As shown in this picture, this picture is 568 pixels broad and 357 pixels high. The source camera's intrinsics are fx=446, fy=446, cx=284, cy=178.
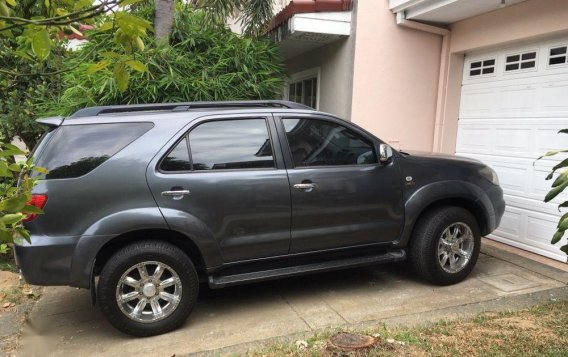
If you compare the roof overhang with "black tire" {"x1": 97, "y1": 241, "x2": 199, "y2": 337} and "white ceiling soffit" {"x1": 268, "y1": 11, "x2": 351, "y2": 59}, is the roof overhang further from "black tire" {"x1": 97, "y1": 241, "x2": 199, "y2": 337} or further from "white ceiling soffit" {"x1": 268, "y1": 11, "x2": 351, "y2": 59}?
"black tire" {"x1": 97, "y1": 241, "x2": 199, "y2": 337}

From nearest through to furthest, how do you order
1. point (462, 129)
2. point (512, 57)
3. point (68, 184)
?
point (68, 184) < point (512, 57) < point (462, 129)

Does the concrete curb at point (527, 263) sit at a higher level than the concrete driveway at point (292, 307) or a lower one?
higher

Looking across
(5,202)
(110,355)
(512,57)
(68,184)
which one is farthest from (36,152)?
(512,57)

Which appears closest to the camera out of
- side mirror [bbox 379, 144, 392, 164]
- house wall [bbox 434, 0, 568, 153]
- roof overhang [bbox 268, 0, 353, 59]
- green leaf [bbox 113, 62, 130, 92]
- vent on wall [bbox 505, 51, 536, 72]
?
green leaf [bbox 113, 62, 130, 92]

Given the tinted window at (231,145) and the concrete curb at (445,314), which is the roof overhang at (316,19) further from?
the concrete curb at (445,314)

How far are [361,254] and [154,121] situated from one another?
228 cm

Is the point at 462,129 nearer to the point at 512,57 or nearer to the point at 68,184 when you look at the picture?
the point at 512,57

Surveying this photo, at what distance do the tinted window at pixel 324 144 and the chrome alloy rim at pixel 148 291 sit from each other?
1.47m

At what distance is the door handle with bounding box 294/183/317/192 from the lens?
154 inches

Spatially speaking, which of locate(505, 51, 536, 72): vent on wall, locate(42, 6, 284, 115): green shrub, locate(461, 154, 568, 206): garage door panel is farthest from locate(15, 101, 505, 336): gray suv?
locate(505, 51, 536, 72): vent on wall

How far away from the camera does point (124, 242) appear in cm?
357

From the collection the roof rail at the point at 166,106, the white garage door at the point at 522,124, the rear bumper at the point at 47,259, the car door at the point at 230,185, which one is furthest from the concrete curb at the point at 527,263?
the rear bumper at the point at 47,259

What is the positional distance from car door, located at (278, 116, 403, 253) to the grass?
0.89m

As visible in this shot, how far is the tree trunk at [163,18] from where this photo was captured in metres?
5.85
